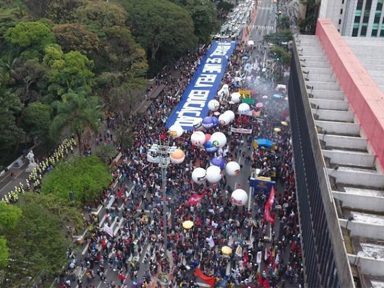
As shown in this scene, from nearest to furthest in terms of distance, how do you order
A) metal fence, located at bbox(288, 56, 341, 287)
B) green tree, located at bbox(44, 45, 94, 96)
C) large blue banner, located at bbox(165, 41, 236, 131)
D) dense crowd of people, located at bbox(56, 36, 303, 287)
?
1. metal fence, located at bbox(288, 56, 341, 287)
2. dense crowd of people, located at bbox(56, 36, 303, 287)
3. green tree, located at bbox(44, 45, 94, 96)
4. large blue banner, located at bbox(165, 41, 236, 131)

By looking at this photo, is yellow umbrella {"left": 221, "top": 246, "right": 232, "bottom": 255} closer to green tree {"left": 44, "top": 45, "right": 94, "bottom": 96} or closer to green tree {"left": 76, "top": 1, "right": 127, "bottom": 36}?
green tree {"left": 44, "top": 45, "right": 94, "bottom": 96}

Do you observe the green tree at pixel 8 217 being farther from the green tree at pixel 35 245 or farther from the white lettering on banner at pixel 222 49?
the white lettering on banner at pixel 222 49

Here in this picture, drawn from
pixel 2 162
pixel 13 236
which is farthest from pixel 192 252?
pixel 2 162

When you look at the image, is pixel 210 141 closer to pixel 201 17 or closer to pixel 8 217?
pixel 8 217

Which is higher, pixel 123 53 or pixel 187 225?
pixel 123 53

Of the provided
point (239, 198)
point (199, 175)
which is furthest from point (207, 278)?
point (199, 175)

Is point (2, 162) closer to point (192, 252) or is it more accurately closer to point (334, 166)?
point (192, 252)

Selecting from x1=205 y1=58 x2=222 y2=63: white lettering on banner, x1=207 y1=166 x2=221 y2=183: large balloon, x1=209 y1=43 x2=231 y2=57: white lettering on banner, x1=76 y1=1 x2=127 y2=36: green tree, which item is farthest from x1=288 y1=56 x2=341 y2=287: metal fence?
x1=209 y1=43 x2=231 y2=57: white lettering on banner
